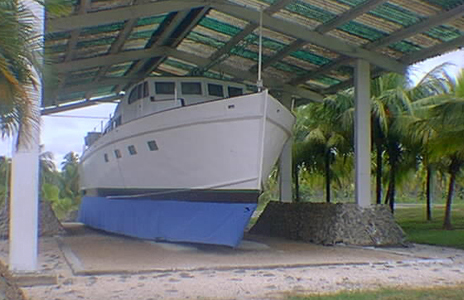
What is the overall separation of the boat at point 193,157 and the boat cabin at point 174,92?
0.09 feet

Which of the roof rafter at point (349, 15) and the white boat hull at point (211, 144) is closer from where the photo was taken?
the roof rafter at point (349, 15)

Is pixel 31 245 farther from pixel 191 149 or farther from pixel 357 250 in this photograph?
pixel 357 250

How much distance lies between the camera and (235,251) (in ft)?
41.2

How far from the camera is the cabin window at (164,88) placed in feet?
49.8

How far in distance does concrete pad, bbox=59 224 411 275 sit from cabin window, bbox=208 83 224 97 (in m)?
3.96

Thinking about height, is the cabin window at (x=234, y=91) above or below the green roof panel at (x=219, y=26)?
below

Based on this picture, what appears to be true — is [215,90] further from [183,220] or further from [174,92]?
[183,220]

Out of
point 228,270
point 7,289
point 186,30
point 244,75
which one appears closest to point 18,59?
point 7,289

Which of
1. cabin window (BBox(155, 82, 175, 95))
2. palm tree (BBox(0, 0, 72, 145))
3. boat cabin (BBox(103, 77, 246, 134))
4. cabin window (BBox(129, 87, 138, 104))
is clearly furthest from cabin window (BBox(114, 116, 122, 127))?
palm tree (BBox(0, 0, 72, 145))

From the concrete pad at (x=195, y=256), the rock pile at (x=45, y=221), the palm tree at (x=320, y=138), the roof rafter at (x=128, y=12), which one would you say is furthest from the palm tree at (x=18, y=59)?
the palm tree at (x=320, y=138)

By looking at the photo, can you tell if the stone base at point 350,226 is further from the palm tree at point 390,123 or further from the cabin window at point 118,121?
the cabin window at point 118,121

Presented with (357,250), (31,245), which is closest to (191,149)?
(357,250)

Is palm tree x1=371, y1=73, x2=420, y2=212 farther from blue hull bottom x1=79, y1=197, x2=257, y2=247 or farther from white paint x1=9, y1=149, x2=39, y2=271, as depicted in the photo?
white paint x1=9, y1=149, x2=39, y2=271

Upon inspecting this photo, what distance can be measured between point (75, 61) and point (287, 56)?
5.94m
